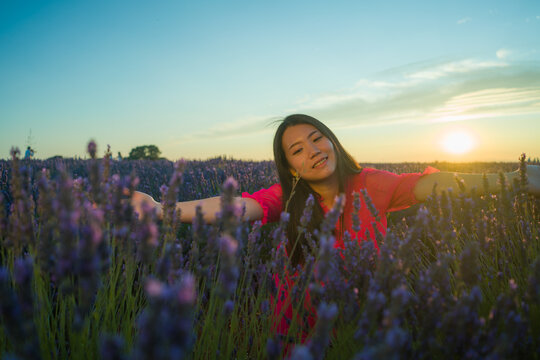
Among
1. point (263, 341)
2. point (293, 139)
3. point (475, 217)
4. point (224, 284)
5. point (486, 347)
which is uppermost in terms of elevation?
point (293, 139)

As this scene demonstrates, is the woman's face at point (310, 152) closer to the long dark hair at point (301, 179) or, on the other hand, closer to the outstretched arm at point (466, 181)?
the long dark hair at point (301, 179)

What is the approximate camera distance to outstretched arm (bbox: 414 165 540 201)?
242 cm

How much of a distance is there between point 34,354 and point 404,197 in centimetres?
298

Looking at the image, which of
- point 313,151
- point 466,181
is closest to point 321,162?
point 313,151

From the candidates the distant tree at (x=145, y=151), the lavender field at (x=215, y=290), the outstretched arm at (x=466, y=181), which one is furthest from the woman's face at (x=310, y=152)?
the distant tree at (x=145, y=151)

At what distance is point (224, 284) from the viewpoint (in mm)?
838

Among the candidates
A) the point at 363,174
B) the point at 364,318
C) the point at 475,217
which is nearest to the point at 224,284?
the point at 364,318

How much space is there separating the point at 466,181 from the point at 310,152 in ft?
4.27

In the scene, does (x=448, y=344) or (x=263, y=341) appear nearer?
(x=448, y=344)

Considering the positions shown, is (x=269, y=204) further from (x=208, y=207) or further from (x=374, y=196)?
(x=374, y=196)

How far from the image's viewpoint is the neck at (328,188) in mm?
3222

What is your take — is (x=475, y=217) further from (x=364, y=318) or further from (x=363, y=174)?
(x=364, y=318)

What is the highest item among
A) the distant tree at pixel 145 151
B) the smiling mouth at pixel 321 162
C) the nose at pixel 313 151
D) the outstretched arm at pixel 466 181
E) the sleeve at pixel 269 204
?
the distant tree at pixel 145 151

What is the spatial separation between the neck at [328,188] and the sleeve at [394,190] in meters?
0.32
